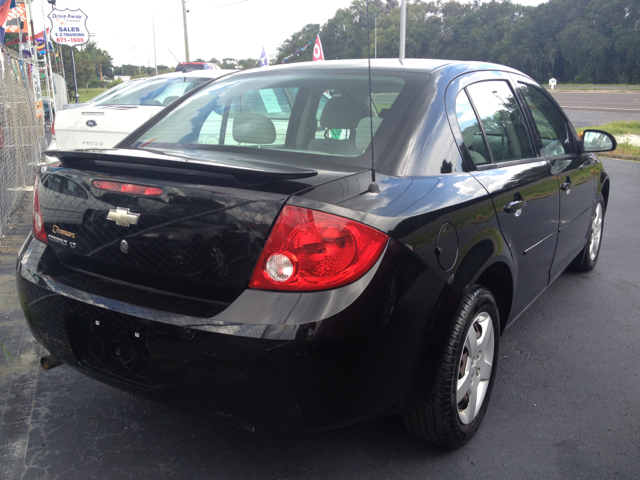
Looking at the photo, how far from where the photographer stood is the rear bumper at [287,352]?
178 cm

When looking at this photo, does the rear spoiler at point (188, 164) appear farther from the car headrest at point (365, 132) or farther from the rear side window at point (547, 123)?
the rear side window at point (547, 123)

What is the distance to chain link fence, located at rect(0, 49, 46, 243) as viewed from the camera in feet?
21.0

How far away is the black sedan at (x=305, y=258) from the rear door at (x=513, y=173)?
19 mm

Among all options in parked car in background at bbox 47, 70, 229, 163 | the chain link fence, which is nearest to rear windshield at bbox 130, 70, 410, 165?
the chain link fence

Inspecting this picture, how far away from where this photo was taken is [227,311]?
6.02ft

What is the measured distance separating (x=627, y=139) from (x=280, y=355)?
47.0ft

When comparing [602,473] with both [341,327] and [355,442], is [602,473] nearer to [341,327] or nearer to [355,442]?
[355,442]

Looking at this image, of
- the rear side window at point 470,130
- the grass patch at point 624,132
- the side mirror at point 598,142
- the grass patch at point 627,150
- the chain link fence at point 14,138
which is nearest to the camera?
the rear side window at point 470,130

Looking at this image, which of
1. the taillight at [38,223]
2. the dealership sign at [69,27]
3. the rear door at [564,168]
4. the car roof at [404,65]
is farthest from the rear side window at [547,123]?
the dealership sign at [69,27]

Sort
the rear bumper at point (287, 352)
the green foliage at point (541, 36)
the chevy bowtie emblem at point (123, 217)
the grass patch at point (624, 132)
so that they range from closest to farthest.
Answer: the rear bumper at point (287, 352) < the chevy bowtie emblem at point (123, 217) < the grass patch at point (624, 132) < the green foliage at point (541, 36)

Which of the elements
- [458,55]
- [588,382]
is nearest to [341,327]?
[588,382]

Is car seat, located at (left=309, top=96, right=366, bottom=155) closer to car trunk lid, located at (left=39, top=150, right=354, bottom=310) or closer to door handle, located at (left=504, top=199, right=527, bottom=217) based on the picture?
car trunk lid, located at (left=39, top=150, right=354, bottom=310)

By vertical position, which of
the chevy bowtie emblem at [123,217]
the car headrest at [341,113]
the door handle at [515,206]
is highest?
the car headrest at [341,113]

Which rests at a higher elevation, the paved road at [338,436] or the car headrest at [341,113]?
the car headrest at [341,113]
